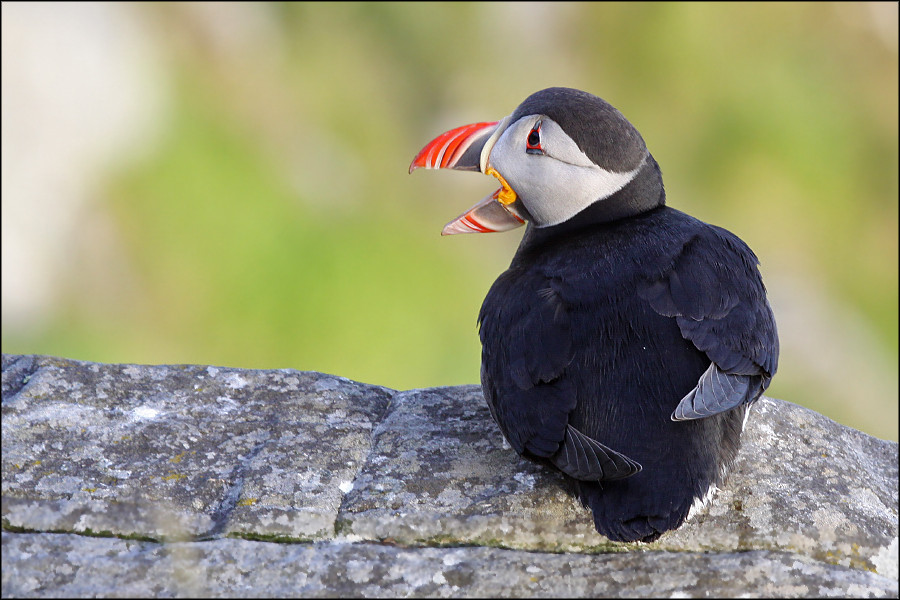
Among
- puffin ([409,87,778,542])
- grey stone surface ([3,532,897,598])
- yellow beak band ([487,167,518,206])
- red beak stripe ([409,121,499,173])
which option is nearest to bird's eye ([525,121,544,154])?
puffin ([409,87,778,542])

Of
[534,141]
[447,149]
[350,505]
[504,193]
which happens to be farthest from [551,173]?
[350,505]

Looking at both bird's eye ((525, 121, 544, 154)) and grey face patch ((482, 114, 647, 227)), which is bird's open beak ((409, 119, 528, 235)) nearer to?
grey face patch ((482, 114, 647, 227))

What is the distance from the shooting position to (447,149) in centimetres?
336

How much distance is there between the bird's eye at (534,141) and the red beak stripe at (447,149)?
0.90 ft

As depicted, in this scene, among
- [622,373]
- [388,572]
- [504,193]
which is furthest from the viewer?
[504,193]

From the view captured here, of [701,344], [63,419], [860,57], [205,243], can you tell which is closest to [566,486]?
[701,344]

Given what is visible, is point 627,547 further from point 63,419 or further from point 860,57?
point 860,57

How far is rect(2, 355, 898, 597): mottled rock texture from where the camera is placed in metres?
2.29

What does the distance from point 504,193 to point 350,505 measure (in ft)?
3.97

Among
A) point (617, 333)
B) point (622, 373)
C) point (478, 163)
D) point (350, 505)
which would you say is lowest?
point (350, 505)

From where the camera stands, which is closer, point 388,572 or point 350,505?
point 388,572

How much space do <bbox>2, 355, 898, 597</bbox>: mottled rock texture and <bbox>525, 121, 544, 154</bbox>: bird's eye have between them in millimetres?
880

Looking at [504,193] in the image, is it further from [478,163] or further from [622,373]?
[622,373]

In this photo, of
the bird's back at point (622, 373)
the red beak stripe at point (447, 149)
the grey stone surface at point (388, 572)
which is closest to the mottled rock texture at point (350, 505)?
the grey stone surface at point (388, 572)
